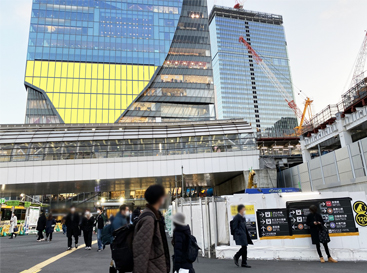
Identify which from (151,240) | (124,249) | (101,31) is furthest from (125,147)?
(101,31)

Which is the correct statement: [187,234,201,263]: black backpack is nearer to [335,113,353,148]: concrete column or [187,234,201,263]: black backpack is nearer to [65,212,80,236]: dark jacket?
[65,212,80,236]: dark jacket

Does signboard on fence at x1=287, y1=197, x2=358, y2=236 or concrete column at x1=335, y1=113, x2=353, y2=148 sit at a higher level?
concrete column at x1=335, y1=113, x2=353, y2=148

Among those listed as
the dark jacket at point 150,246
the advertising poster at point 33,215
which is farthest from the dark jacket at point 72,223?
the advertising poster at point 33,215

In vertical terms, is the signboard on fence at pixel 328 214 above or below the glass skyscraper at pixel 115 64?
below

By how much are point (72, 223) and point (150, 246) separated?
9.89 metres

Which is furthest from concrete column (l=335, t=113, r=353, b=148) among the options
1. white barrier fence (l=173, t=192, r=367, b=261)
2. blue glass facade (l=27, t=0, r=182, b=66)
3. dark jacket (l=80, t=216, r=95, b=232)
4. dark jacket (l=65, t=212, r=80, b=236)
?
blue glass facade (l=27, t=0, r=182, b=66)

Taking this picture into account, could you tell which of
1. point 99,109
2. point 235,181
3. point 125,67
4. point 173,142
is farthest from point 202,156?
point 125,67

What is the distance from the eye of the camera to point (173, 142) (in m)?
32.8

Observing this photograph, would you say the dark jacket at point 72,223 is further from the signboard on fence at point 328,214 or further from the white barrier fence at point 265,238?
the signboard on fence at point 328,214

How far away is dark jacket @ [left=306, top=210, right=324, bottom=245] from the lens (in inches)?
330

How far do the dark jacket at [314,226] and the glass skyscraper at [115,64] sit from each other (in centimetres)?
5648

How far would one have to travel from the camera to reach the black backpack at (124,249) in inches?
122

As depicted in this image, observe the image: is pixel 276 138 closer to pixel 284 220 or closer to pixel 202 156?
pixel 202 156

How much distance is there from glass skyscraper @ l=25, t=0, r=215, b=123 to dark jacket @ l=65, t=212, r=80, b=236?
51.5 m
